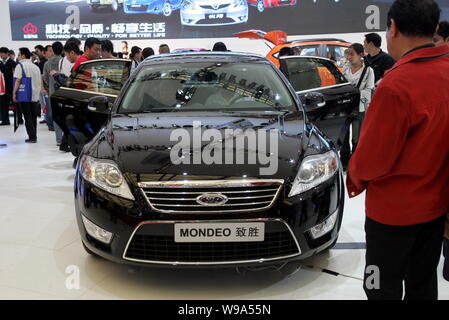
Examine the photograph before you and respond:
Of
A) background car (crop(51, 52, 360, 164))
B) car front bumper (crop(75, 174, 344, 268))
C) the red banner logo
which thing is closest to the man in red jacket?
car front bumper (crop(75, 174, 344, 268))

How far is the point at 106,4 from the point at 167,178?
12.3 m

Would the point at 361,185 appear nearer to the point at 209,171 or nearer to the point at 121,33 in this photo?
the point at 209,171

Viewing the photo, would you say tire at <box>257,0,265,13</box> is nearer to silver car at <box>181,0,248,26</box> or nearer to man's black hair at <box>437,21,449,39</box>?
silver car at <box>181,0,248,26</box>

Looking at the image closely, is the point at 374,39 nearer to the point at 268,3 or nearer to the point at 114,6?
the point at 268,3

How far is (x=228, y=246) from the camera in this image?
2.25m

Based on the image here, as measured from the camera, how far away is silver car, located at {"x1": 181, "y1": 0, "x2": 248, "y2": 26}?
40.4ft

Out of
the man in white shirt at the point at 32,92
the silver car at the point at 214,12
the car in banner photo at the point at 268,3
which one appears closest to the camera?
the man in white shirt at the point at 32,92

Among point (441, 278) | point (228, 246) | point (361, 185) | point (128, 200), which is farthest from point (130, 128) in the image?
point (441, 278)

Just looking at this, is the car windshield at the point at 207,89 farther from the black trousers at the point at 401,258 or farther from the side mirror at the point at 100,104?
the black trousers at the point at 401,258

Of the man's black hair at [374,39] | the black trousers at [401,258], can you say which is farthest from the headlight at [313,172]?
the man's black hair at [374,39]

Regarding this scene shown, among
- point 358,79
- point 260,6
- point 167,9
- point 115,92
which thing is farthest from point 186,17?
point 358,79

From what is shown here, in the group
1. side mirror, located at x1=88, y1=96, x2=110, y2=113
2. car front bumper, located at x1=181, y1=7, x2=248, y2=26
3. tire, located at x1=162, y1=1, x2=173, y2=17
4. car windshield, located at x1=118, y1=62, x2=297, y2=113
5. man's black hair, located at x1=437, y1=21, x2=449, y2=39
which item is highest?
Answer: tire, located at x1=162, y1=1, x2=173, y2=17

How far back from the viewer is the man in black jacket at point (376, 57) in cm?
508

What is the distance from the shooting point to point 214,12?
40.5ft
